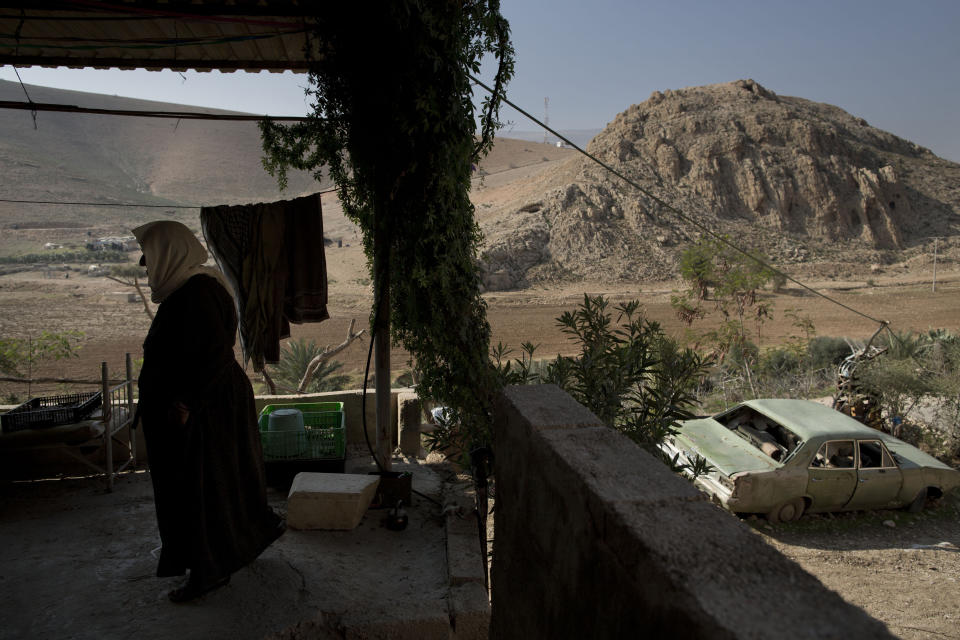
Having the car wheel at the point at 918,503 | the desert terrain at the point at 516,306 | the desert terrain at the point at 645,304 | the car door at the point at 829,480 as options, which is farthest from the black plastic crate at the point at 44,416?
the desert terrain at the point at 516,306

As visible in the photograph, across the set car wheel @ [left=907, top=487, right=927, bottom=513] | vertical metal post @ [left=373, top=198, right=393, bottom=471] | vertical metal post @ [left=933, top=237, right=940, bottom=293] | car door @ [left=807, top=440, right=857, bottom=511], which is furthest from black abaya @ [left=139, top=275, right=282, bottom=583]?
vertical metal post @ [left=933, top=237, right=940, bottom=293]

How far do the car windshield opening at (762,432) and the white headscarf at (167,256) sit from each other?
21.7 ft

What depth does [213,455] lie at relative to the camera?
3189 mm

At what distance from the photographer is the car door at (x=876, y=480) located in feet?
24.6

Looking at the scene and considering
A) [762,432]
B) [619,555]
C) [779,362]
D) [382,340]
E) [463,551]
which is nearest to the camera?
[619,555]

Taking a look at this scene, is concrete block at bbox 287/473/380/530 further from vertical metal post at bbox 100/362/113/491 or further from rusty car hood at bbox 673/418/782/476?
rusty car hood at bbox 673/418/782/476

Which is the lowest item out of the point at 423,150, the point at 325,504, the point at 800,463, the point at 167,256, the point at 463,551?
the point at 800,463

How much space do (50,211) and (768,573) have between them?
50.1 meters

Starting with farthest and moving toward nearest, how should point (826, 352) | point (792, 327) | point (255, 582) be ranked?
1. point (792, 327)
2. point (826, 352)
3. point (255, 582)

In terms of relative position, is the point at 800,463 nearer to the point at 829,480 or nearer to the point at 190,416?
the point at 829,480

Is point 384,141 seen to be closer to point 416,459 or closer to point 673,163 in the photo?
point 416,459

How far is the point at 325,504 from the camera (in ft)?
12.6

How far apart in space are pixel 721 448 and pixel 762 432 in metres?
0.78

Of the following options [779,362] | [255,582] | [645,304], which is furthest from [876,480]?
[645,304]
